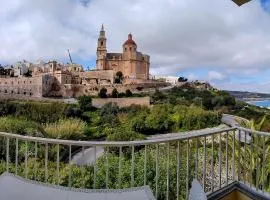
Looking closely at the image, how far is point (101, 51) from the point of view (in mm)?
64312

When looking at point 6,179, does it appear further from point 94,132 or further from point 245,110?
point 245,110

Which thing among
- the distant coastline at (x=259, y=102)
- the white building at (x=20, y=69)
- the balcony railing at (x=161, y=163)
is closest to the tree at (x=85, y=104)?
the distant coastline at (x=259, y=102)

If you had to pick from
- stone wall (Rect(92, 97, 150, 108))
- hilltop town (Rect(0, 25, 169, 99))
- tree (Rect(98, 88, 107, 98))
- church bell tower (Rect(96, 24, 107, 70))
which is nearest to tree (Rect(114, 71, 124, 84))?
hilltop town (Rect(0, 25, 169, 99))

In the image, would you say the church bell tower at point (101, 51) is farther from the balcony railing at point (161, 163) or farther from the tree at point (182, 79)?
the balcony railing at point (161, 163)

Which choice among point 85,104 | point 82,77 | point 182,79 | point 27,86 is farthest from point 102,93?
point 182,79

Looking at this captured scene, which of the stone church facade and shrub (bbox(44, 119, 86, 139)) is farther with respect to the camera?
the stone church facade

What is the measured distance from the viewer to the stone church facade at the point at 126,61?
62.6 meters

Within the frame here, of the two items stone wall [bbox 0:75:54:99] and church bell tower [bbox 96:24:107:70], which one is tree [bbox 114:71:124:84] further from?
stone wall [bbox 0:75:54:99]

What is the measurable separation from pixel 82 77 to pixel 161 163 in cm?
5297

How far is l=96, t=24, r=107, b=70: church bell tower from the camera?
205 feet

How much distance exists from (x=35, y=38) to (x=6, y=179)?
261 feet

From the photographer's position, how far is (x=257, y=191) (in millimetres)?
3201

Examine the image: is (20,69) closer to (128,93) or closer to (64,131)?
(128,93)

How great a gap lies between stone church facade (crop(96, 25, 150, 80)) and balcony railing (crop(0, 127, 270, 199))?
5446cm
